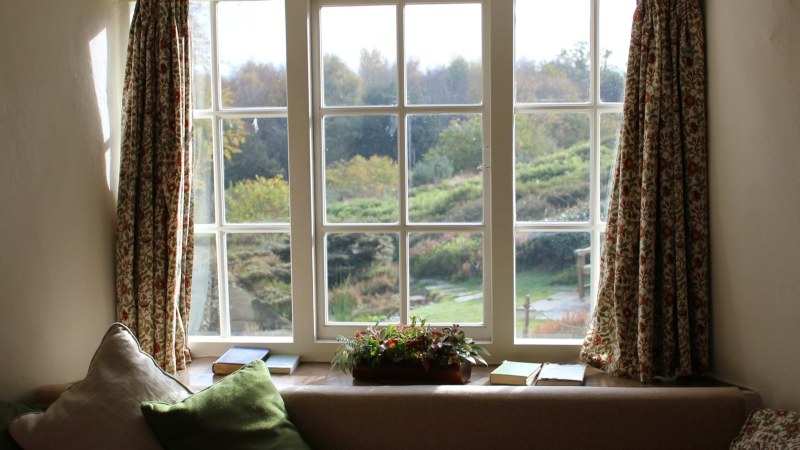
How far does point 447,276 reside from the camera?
334cm

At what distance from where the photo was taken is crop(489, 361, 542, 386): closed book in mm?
2891

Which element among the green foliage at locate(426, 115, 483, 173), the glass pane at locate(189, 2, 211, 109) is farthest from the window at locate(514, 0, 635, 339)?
the glass pane at locate(189, 2, 211, 109)

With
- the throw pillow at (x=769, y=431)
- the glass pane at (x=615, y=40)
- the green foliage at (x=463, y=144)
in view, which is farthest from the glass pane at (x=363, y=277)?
the throw pillow at (x=769, y=431)

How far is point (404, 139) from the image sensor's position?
329cm

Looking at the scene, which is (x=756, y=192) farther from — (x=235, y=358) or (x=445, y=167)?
(x=235, y=358)

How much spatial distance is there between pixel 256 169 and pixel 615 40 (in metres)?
1.69

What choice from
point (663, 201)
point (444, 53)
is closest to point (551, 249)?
point (663, 201)

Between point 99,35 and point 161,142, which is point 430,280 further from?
point 99,35

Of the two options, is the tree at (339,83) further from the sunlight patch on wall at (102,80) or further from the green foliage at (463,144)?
the sunlight patch on wall at (102,80)

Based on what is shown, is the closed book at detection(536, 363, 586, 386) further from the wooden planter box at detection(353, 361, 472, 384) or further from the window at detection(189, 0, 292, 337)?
the window at detection(189, 0, 292, 337)

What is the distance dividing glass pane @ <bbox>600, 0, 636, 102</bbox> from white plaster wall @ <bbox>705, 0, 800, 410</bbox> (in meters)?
0.36

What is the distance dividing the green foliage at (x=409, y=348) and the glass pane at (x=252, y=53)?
115 cm

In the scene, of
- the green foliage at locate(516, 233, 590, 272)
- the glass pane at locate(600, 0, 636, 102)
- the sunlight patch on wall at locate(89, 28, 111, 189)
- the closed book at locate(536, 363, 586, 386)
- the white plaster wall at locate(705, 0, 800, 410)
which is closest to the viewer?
the white plaster wall at locate(705, 0, 800, 410)

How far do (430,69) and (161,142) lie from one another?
1203 millimetres
